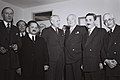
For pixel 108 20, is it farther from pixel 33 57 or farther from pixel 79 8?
pixel 33 57

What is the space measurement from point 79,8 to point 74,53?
93 cm

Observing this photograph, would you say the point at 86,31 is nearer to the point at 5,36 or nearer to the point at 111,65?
the point at 111,65

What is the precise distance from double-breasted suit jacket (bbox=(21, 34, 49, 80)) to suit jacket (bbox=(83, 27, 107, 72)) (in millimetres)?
658

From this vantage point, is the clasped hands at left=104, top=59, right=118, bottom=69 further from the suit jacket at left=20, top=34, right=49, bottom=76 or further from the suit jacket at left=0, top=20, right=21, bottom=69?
the suit jacket at left=0, top=20, right=21, bottom=69

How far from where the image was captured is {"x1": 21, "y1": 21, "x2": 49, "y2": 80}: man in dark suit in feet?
11.3

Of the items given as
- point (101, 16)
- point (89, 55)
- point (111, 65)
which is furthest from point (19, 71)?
point (101, 16)

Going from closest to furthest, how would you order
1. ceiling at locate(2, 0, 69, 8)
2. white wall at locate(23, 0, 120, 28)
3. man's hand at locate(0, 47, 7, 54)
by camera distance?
man's hand at locate(0, 47, 7, 54) < white wall at locate(23, 0, 120, 28) < ceiling at locate(2, 0, 69, 8)

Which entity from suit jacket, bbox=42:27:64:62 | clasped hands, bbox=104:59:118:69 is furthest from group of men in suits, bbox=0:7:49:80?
clasped hands, bbox=104:59:118:69

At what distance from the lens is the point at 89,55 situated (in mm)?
3457

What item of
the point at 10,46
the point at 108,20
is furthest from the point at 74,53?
the point at 10,46

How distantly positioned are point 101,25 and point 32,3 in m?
1.48

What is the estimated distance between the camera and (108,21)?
11.8ft

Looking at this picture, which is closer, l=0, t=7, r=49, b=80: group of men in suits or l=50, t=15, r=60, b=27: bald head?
l=0, t=7, r=49, b=80: group of men in suits

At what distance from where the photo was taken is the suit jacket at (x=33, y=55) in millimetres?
3455
